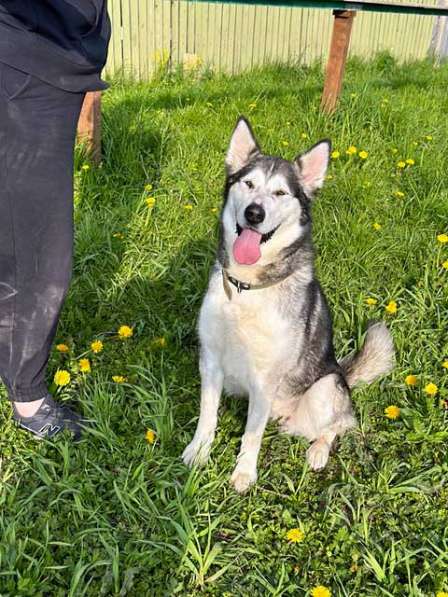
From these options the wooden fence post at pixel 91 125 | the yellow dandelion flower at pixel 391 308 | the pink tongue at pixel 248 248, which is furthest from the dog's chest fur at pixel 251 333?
the wooden fence post at pixel 91 125

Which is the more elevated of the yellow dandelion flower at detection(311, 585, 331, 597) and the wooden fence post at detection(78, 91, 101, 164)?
the wooden fence post at detection(78, 91, 101, 164)

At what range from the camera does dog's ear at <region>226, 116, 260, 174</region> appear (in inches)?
88.1

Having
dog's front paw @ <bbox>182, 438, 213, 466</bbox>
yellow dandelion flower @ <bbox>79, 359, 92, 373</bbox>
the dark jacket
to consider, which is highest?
the dark jacket

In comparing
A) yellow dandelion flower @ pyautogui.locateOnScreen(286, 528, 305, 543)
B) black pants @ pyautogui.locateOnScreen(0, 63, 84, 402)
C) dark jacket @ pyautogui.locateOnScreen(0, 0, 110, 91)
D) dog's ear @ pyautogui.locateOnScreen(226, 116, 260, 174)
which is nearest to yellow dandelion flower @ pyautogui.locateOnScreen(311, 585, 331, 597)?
yellow dandelion flower @ pyautogui.locateOnScreen(286, 528, 305, 543)

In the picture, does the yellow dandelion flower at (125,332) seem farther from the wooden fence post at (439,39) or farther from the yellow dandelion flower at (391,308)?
the wooden fence post at (439,39)

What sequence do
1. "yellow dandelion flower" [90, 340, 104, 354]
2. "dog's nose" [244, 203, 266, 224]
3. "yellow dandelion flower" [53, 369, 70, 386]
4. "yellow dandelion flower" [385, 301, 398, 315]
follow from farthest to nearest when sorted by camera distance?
"yellow dandelion flower" [385, 301, 398, 315] < "yellow dandelion flower" [90, 340, 104, 354] < "yellow dandelion flower" [53, 369, 70, 386] < "dog's nose" [244, 203, 266, 224]

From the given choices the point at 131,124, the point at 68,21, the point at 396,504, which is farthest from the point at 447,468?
the point at 131,124

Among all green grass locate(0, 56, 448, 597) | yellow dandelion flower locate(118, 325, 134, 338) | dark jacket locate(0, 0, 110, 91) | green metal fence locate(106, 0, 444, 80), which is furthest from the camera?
green metal fence locate(106, 0, 444, 80)

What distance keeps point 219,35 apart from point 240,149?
5337 mm

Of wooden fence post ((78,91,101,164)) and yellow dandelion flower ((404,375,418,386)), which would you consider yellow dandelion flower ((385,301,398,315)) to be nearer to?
yellow dandelion flower ((404,375,418,386))

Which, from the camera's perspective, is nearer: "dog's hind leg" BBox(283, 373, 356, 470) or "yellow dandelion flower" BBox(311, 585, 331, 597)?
"yellow dandelion flower" BBox(311, 585, 331, 597)

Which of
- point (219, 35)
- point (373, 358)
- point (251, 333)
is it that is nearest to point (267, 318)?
point (251, 333)

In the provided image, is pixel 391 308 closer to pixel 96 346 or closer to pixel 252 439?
pixel 252 439

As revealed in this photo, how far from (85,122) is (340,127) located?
7.12 feet
